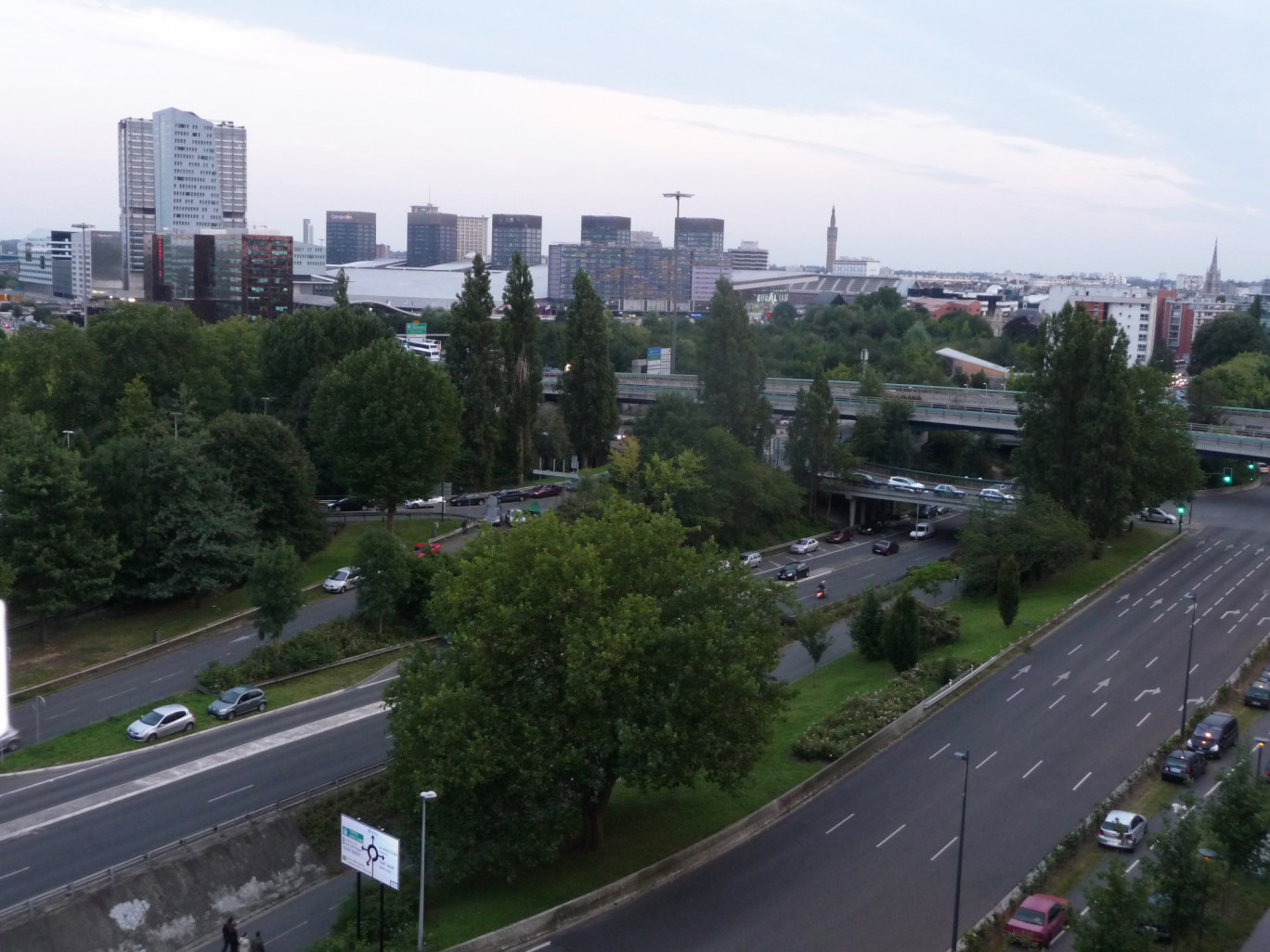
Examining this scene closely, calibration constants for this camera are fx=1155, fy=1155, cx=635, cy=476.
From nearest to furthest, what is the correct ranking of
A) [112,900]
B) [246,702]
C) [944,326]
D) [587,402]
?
1. [112,900]
2. [246,702]
3. [587,402]
4. [944,326]

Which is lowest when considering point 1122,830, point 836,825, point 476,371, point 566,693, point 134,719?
point 134,719

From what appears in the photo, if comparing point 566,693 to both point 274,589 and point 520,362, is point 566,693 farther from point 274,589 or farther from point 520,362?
point 520,362

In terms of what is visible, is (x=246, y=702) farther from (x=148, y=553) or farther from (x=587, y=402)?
(x=587, y=402)

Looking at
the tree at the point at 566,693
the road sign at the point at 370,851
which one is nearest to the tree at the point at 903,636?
the tree at the point at 566,693

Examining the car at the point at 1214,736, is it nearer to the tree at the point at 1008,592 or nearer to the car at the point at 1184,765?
the car at the point at 1184,765

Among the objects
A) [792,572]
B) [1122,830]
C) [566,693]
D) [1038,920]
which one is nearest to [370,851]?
[566,693]

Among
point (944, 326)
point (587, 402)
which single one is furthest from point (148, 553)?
point (944, 326)
